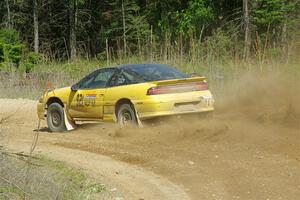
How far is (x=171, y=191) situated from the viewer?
863 cm

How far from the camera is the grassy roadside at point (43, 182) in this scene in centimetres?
754

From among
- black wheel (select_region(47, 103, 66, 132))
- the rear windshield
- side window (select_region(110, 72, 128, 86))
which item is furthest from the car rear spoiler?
black wheel (select_region(47, 103, 66, 132))

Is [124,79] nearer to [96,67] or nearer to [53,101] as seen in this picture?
[53,101]

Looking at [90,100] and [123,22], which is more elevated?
[123,22]

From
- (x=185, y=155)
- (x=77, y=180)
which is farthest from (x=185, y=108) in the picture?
(x=77, y=180)

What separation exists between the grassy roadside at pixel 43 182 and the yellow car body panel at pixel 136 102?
3306 mm

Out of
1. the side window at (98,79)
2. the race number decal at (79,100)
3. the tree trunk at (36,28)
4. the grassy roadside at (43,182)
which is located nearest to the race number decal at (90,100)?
the race number decal at (79,100)

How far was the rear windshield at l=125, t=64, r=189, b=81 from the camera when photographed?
45.1ft

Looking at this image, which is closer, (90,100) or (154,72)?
(154,72)

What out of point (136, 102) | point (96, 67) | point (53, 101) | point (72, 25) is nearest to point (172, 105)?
point (136, 102)

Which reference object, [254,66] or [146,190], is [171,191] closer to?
[146,190]

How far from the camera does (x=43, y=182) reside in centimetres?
830

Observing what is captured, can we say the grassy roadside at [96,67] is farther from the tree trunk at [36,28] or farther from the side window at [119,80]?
the tree trunk at [36,28]

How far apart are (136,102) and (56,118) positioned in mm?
2913
